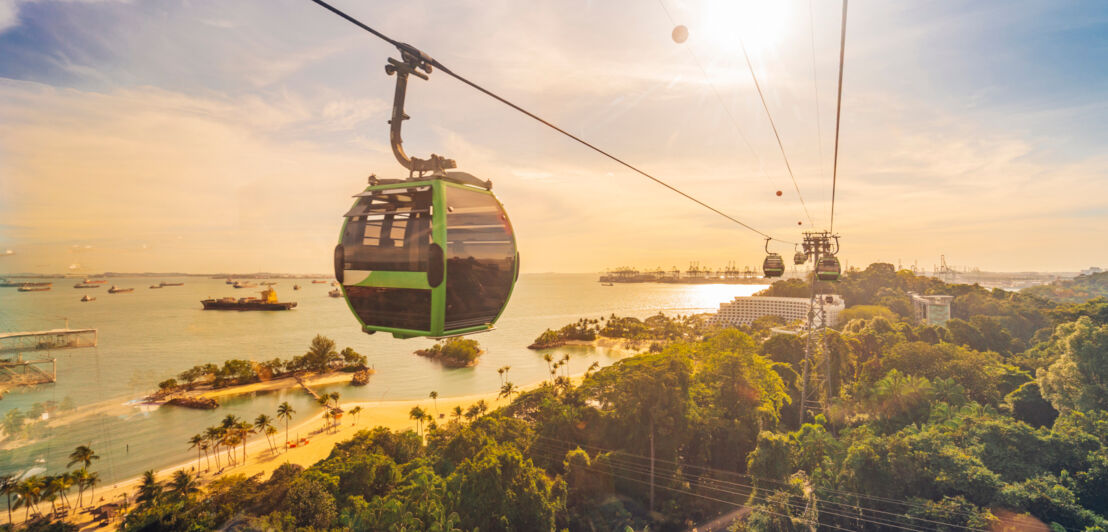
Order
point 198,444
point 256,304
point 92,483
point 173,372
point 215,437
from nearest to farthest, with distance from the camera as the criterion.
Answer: point 92,483
point 215,437
point 198,444
point 173,372
point 256,304

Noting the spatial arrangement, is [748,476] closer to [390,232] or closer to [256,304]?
[390,232]

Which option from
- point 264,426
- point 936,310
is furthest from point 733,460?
point 936,310

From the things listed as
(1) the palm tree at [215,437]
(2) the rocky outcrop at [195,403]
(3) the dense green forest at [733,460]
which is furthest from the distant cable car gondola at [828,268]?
(2) the rocky outcrop at [195,403]

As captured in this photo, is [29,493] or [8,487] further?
[8,487]

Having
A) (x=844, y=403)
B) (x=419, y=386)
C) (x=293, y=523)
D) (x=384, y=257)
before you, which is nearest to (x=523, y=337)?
(x=419, y=386)

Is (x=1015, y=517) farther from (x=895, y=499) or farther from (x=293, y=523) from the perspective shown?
(x=293, y=523)

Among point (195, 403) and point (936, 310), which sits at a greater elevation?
point (936, 310)
